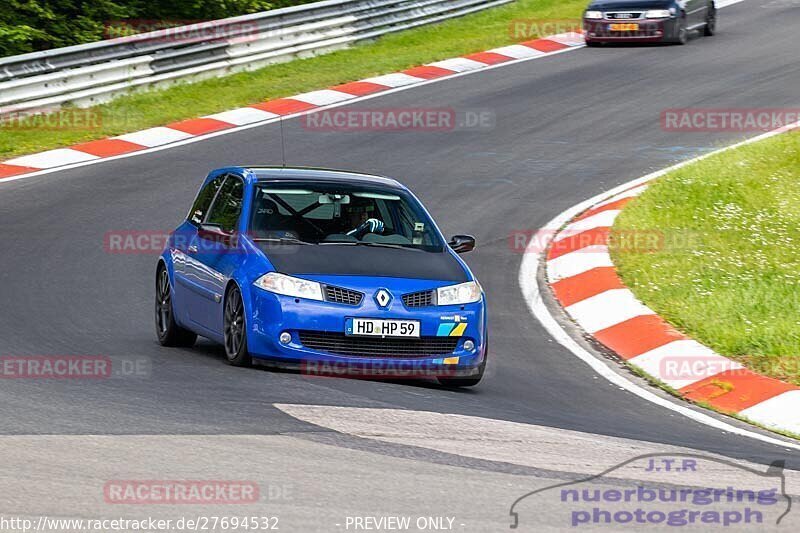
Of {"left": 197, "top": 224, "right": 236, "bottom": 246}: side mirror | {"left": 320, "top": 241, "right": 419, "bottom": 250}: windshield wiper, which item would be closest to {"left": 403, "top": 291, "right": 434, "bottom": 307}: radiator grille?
{"left": 320, "top": 241, "right": 419, "bottom": 250}: windshield wiper

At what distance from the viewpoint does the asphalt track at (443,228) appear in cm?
730

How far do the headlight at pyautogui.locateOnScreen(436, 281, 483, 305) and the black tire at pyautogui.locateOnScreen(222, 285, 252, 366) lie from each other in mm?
1317

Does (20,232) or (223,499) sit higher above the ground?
(223,499)

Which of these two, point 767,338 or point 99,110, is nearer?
point 767,338

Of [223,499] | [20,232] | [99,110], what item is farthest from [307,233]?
[99,110]

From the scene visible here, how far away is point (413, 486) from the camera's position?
21.1 ft

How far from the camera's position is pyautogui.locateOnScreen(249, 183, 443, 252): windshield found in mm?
10211

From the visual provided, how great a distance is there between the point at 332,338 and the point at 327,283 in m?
0.36

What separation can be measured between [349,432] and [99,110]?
1381cm

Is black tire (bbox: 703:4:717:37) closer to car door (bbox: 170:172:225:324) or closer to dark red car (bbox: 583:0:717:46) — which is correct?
dark red car (bbox: 583:0:717:46)

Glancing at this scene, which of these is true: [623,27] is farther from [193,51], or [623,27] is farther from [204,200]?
[204,200]

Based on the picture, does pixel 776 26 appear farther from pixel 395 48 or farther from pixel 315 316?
pixel 315 316

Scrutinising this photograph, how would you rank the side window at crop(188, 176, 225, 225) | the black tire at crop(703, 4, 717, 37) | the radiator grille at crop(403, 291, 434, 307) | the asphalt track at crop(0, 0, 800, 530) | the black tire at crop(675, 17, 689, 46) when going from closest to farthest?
the asphalt track at crop(0, 0, 800, 530)
the radiator grille at crop(403, 291, 434, 307)
the side window at crop(188, 176, 225, 225)
the black tire at crop(675, 17, 689, 46)
the black tire at crop(703, 4, 717, 37)

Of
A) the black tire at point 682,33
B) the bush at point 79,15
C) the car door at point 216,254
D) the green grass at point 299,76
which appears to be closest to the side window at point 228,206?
the car door at point 216,254
